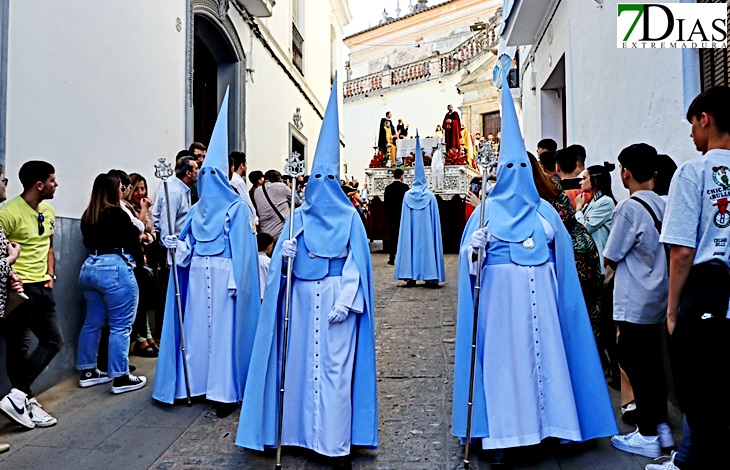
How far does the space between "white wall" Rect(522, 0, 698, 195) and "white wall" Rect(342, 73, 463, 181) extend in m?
16.7

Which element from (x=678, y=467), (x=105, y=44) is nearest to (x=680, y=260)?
(x=678, y=467)

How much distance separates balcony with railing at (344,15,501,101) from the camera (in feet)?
79.0

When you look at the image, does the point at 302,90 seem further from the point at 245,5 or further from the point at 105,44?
the point at 105,44

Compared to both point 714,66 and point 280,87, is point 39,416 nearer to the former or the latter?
point 714,66

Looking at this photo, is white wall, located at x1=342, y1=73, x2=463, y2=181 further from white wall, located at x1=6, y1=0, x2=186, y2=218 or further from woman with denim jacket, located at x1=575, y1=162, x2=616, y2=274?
woman with denim jacket, located at x1=575, y1=162, x2=616, y2=274

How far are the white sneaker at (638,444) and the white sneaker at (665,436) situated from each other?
4 cm

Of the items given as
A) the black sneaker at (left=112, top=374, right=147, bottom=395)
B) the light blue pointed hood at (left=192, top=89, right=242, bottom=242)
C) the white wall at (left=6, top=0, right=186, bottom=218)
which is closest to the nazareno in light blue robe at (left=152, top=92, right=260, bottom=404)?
the light blue pointed hood at (left=192, top=89, right=242, bottom=242)

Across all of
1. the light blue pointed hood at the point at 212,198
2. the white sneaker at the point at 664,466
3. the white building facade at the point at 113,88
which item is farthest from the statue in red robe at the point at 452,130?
the white sneaker at the point at 664,466

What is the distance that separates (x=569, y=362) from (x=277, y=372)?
1.65m

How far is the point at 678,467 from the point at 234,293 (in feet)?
9.82

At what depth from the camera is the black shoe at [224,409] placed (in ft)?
14.2

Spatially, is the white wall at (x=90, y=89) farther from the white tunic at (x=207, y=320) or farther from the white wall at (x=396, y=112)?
the white wall at (x=396, y=112)

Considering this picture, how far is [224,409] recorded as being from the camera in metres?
4.38

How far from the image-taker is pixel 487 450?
3473mm
